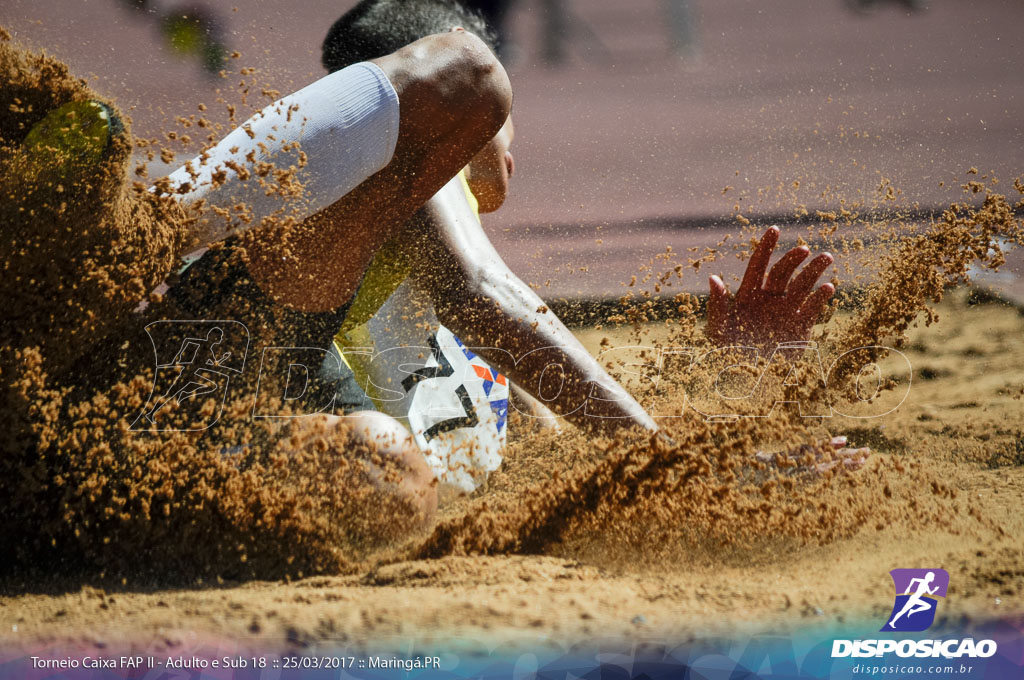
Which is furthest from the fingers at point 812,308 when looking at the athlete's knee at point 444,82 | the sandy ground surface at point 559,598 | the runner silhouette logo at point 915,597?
the athlete's knee at point 444,82

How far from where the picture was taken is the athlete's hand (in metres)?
1.31

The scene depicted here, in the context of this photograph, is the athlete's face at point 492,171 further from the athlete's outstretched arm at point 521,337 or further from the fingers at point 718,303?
the fingers at point 718,303

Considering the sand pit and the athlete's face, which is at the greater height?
the athlete's face

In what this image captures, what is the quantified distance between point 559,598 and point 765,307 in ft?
A: 2.25

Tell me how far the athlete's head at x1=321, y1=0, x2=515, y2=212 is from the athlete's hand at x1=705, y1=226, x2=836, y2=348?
43 centimetres

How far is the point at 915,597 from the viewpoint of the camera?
2.97 feet

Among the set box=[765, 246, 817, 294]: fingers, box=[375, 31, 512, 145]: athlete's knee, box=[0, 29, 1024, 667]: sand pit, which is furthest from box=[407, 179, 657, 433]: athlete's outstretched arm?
box=[765, 246, 817, 294]: fingers

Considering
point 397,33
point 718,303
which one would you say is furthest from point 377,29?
point 718,303

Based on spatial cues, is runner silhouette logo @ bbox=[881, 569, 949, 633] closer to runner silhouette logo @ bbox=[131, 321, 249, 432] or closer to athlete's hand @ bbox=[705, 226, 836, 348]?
athlete's hand @ bbox=[705, 226, 836, 348]

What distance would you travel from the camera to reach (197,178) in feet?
2.97

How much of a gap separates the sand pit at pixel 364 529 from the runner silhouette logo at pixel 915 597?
2cm

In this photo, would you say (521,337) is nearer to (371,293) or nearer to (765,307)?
(371,293)

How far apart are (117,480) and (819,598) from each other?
0.80m

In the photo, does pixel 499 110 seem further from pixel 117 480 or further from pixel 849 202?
pixel 849 202
